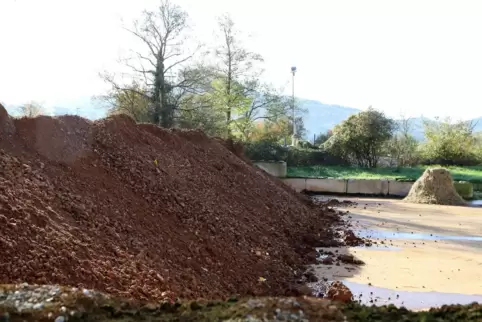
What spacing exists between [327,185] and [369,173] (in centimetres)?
355

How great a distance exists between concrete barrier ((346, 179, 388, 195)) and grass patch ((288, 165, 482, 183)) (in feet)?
4.50

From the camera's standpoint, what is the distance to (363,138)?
27312 millimetres

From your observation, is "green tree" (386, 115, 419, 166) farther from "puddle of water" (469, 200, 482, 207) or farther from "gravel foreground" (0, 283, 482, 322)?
"gravel foreground" (0, 283, 482, 322)

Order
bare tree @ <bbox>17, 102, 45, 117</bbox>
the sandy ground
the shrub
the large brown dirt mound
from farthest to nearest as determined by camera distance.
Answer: the shrub → bare tree @ <bbox>17, 102, 45, 117</bbox> → the sandy ground → the large brown dirt mound

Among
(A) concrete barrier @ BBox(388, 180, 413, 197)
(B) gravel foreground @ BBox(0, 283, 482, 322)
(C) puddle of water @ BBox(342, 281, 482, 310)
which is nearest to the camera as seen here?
(B) gravel foreground @ BBox(0, 283, 482, 322)

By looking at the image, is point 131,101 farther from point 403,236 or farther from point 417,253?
point 417,253

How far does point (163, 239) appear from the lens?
5125mm

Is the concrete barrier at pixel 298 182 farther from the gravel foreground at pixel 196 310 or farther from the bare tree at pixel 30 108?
the gravel foreground at pixel 196 310

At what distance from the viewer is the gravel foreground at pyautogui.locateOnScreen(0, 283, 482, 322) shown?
191 cm

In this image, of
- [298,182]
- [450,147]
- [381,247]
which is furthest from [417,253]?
[450,147]

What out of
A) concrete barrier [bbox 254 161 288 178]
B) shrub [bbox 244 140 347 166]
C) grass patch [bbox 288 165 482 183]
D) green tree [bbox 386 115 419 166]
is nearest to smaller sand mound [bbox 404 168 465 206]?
grass patch [bbox 288 165 482 183]

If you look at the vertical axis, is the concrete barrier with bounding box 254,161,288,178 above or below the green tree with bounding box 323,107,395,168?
below

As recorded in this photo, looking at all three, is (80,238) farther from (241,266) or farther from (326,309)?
(326,309)

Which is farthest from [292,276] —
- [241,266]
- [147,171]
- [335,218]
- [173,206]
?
[335,218]
